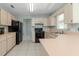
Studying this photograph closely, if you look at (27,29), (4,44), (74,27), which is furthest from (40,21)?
(4,44)

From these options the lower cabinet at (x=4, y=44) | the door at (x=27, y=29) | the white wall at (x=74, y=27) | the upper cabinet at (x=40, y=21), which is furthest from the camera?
the door at (x=27, y=29)

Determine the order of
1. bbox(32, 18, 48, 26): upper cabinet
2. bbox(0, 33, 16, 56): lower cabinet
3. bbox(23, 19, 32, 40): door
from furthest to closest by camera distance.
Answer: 1. bbox(23, 19, 32, 40): door
2. bbox(32, 18, 48, 26): upper cabinet
3. bbox(0, 33, 16, 56): lower cabinet

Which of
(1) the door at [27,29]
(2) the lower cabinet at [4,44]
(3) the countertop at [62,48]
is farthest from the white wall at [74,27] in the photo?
(1) the door at [27,29]

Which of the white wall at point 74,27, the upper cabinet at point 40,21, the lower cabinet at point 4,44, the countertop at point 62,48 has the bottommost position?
the lower cabinet at point 4,44

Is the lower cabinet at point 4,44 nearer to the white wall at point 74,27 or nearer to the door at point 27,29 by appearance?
the white wall at point 74,27

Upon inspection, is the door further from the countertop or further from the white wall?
the countertop

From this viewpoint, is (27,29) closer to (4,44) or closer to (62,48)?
(4,44)

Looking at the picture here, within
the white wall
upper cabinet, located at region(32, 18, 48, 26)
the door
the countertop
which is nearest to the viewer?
the countertop

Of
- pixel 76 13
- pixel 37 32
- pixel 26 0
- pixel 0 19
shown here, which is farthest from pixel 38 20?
pixel 26 0

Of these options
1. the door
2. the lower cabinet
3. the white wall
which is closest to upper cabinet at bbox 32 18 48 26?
the door

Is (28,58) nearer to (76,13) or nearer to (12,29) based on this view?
(76,13)

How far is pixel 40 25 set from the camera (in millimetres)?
10250

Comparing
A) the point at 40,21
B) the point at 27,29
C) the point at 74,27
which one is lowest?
the point at 27,29

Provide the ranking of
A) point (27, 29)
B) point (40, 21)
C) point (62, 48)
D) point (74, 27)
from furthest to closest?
point (27, 29)
point (40, 21)
point (74, 27)
point (62, 48)
